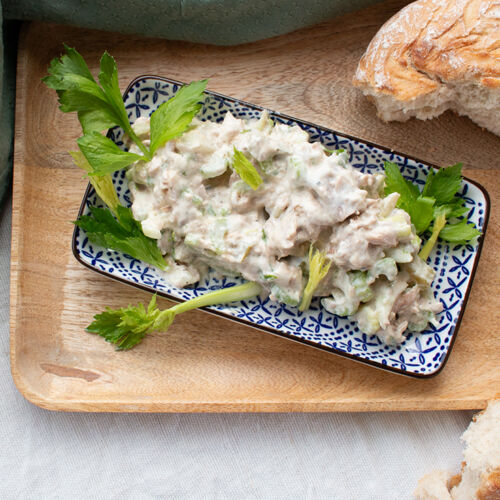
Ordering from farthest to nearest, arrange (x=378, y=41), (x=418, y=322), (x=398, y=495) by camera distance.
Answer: (x=398, y=495), (x=378, y=41), (x=418, y=322)

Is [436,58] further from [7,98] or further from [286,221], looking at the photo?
[7,98]

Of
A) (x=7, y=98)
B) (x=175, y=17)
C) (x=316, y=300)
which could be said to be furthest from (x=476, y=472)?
(x=7, y=98)

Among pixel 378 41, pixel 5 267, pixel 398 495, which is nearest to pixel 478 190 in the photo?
pixel 378 41

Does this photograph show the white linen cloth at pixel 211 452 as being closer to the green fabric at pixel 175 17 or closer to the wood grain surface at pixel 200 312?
the wood grain surface at pixel 200 312

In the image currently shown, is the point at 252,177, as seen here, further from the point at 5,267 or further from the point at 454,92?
the point at 5,267

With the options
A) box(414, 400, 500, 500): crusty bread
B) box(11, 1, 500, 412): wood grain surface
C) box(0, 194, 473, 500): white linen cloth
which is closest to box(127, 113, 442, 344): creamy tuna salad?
box(11, 1, 500, 412): wood grain surface
